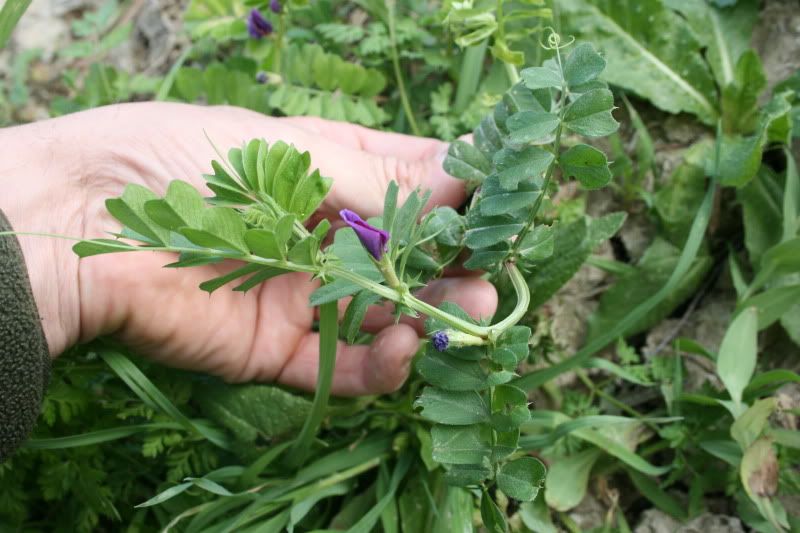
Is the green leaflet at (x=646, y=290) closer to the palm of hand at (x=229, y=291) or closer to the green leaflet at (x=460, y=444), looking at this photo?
the palm of hand at (x=229, y=291)

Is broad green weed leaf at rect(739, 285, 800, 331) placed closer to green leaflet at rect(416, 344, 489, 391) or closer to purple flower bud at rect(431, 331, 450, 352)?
green leaflet at rect(416, 344, 489, 391)

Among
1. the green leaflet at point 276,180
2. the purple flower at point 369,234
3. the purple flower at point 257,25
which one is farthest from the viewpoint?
the purple flower at point 257,25

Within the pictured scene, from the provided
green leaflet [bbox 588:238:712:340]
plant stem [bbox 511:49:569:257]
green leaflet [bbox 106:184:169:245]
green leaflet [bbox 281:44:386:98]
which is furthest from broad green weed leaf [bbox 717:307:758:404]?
green leaflet [bbox 106:184:169:245]

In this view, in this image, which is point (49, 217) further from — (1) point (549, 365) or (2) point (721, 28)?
(2) point (721, 28)

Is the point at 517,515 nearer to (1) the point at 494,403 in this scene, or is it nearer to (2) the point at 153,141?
(1) the point at 494,403

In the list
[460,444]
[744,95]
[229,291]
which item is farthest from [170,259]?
[744,95]

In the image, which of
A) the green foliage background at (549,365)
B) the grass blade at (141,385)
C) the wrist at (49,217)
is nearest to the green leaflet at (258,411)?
the green foliage background at (549,365)
